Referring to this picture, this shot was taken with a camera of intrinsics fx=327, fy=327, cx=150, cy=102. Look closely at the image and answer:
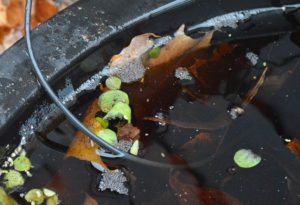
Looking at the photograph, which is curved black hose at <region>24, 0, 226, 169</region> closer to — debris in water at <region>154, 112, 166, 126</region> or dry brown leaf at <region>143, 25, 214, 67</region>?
debris in water at <region>154, 112, 166, 126</region>

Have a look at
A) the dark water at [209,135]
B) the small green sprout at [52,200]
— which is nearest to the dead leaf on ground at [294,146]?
the dark water at [209,135]

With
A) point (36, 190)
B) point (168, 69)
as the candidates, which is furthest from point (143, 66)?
point (36, 190)

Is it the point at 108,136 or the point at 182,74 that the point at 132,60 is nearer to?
the point at 182,74

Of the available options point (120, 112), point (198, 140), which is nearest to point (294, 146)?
point (198, 140)

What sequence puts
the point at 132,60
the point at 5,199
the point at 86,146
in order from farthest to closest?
the point at 132,60, the point at 86,146, the point at 5,199

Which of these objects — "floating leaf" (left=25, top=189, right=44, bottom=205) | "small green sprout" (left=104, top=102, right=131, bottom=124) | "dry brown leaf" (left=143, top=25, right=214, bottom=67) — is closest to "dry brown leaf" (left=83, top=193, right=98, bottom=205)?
"floating leaf" (left=25, top=189, right=44, bottom=205)

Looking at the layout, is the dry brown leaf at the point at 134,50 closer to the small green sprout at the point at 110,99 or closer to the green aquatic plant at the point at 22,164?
the small green sprout at the point at 110,99

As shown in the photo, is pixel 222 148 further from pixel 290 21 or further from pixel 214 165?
pixel 290 21
